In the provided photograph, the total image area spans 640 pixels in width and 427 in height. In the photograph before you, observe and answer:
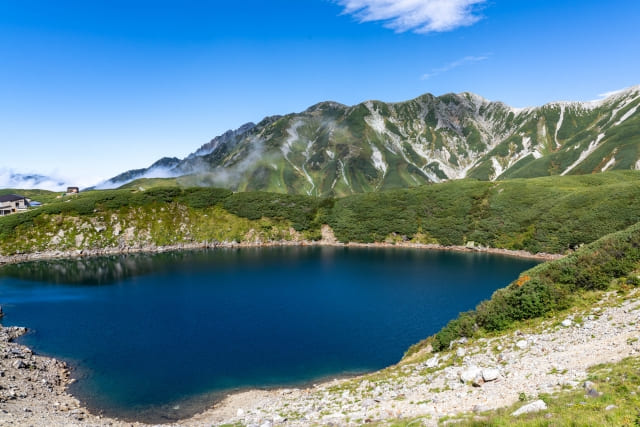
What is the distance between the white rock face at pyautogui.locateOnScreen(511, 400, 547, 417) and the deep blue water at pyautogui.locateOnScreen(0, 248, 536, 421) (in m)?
29.6

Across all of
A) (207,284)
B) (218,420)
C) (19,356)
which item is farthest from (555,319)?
(207,284)

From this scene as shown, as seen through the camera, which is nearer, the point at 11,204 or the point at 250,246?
the point at 250,246

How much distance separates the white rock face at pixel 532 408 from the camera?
14.9 m

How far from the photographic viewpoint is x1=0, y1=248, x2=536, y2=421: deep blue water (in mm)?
41594

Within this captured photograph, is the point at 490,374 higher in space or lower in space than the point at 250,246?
higher

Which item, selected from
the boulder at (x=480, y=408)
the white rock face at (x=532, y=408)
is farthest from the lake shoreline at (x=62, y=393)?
the white rock face at (x=532, y=408)

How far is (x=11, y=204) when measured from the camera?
158 metres

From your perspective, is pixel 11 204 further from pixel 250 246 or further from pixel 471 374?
pixel 471 374

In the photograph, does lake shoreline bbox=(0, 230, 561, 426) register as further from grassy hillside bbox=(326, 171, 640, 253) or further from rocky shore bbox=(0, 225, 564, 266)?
grassy hillside bbox=(326, 171, 640, 253)

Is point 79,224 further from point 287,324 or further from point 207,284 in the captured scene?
point 287,324

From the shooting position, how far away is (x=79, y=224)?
133375mm

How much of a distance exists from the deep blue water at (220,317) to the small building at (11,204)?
65.4 m

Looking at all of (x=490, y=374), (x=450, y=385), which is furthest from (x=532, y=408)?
(x=450, y=385)

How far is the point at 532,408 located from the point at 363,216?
463 ft
